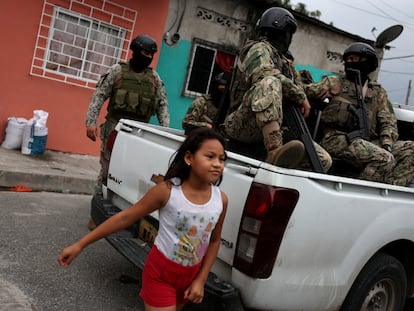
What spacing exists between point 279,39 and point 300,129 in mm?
766

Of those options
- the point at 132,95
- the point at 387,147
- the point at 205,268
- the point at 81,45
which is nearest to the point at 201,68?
the point at 81,45

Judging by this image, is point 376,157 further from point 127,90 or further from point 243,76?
point 127,90

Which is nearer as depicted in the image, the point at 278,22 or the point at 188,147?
the point at 188,147

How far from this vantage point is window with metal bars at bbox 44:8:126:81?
7250mm

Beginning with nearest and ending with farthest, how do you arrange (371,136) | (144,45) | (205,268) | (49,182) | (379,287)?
(205,268)
(379,287)
(371,136)
(144,45)
(49,182)

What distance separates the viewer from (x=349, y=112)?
398 centimetres

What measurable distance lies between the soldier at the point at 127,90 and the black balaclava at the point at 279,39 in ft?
5.08

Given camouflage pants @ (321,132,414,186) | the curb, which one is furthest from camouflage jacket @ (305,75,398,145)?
the curb

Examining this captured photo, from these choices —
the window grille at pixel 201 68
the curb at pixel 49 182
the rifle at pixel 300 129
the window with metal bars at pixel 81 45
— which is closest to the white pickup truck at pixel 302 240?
the rifle at pixel 300 129

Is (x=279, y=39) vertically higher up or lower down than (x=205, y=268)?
higher up

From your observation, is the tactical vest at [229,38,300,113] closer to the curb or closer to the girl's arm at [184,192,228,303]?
the girl's arm at [184,192,228,303]

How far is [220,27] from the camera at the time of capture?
9.05m

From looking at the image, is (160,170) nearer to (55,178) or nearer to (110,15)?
(55,178)

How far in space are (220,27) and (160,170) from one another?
6.70m
